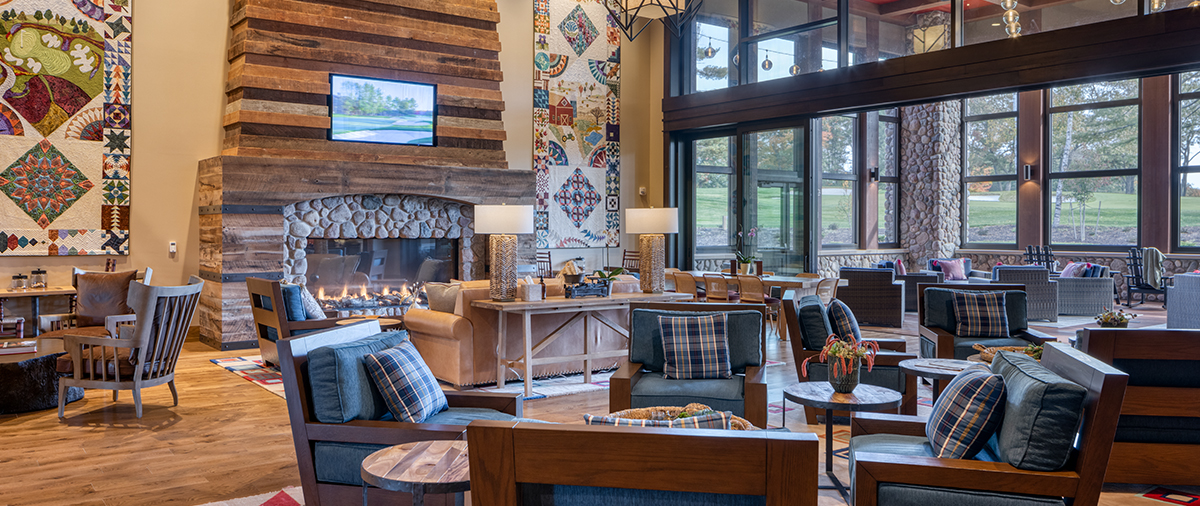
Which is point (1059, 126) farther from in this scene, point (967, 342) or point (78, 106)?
point (78, 106)

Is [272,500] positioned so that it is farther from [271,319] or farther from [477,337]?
[271,319]

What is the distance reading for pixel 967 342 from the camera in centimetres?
578

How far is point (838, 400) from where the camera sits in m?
3.62

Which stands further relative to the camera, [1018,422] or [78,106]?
[78,106]

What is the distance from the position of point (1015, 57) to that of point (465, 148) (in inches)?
247

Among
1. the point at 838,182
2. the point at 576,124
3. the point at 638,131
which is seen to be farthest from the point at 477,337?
the point at 838,182

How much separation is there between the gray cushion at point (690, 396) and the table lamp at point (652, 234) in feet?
7.81

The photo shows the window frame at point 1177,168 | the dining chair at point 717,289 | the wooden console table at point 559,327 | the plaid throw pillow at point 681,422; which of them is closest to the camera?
the plaid throw pillow at point 681,422

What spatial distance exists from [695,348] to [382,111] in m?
6.14

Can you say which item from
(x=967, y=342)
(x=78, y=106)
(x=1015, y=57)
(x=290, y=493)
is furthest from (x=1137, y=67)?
(x=78, y=106)

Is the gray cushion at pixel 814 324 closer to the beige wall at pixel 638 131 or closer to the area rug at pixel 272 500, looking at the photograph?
the area rug at pixel 272 500

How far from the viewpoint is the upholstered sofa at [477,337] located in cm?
607

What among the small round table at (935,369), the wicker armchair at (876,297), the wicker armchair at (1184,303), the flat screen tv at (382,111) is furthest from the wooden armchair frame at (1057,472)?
the wicker armchair at (1184,303)

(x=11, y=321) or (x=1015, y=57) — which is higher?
(x=1015, y=57)
